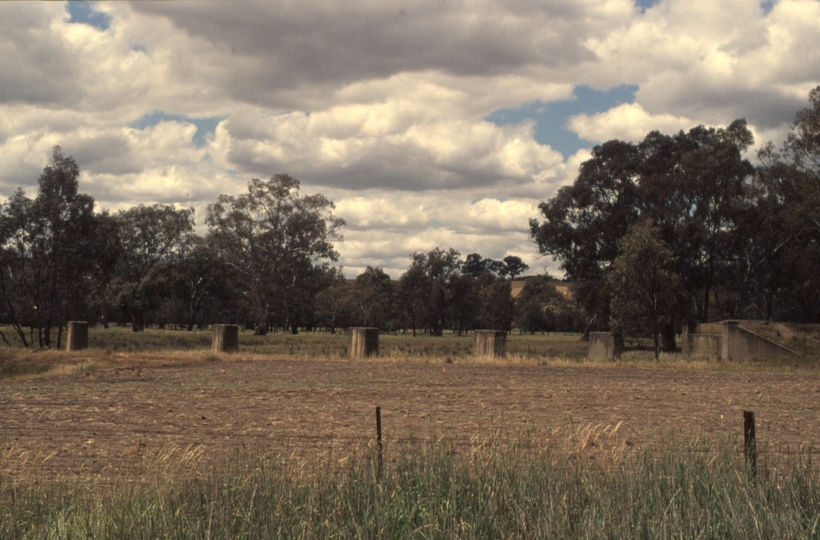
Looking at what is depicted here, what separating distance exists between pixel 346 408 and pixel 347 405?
533 mm

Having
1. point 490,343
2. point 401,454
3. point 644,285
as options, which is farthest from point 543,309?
point 401,454

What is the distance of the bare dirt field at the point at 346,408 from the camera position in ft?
36.8

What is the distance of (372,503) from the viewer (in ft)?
24.0

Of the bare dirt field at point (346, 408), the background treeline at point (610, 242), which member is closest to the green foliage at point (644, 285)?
the background treeline at point (610, 242)

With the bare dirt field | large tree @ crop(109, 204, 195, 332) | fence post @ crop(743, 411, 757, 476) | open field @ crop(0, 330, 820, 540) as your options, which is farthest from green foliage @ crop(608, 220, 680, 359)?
large tree @ crop(109, 204, 195, 332)

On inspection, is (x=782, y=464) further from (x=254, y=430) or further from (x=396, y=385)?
(x=396, y=385)

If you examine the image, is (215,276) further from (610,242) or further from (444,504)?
(444,504)

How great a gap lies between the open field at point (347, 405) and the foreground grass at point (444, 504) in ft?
2.20

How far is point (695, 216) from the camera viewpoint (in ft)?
166

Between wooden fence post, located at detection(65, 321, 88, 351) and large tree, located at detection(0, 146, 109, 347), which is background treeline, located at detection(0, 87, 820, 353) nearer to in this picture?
large tree, located at detection(0, 146, 109, 347)

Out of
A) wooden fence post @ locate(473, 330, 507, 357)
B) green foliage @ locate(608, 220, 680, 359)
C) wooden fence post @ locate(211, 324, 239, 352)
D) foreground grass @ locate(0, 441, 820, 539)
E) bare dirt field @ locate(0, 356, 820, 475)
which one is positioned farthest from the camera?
green foliage @ locate(608, 220, 680, 359)

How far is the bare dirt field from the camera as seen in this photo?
11.2 metres

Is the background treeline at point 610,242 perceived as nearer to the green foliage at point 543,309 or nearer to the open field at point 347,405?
the open field at point 347,405

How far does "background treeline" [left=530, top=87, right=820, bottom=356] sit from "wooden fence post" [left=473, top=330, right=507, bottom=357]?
17.7 metres
